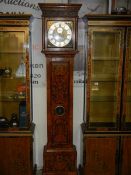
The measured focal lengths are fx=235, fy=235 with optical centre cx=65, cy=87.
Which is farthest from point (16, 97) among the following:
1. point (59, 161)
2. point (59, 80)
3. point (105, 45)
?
point (105, 45)

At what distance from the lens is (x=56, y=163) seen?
8.30 ft

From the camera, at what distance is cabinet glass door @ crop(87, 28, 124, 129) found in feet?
7.95

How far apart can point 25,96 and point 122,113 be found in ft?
3.46

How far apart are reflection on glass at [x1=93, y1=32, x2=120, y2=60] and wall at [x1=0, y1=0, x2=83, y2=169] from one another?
0.39 m

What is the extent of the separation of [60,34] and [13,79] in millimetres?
758

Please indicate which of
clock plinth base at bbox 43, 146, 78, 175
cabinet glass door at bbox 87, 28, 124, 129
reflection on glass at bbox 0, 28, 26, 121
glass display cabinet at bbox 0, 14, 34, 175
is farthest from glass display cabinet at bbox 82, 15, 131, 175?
reflection on glass at bbox 0, 28, 26, 121

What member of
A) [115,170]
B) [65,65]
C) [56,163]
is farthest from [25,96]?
[115,170]

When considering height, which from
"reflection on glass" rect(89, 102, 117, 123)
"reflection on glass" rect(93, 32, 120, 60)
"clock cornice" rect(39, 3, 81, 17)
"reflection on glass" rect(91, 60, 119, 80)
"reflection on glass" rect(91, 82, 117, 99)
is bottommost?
"reflection on glass" rect(89, 102, 117, 123)

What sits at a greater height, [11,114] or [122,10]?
[122,10]

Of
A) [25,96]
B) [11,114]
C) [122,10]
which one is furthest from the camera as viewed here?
[11,114]

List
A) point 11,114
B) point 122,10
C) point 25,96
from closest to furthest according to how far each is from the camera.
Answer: point 122,10 → point 25,96 → point 11,114

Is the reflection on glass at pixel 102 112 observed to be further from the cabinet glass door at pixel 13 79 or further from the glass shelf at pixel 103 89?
the cabinet glass door at pixel 13 79

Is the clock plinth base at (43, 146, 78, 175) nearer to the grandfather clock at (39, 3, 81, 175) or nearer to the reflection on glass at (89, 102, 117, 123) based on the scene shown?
the grandfather clock at (39, 3, 81, 175)

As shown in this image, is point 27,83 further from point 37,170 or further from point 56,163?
point 37,170
